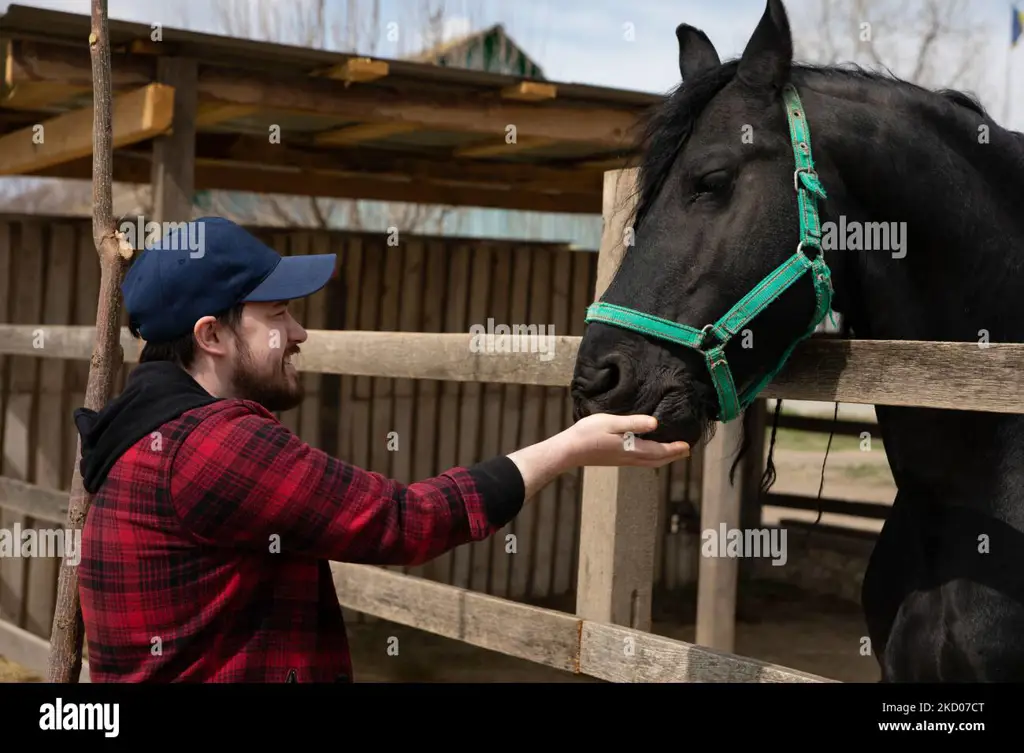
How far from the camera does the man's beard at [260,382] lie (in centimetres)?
218

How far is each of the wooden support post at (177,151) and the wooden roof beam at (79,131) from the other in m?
0.09

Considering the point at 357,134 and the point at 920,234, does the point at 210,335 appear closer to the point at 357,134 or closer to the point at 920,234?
the point at 920,234

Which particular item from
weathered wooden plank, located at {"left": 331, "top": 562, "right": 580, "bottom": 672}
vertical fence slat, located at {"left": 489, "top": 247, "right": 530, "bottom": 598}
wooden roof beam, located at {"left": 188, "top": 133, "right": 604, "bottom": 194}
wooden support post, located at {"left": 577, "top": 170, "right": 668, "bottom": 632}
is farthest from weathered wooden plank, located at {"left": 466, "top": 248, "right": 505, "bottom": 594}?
wooden support post, located at {"left": 577, "top": 170, "right": 668, "bottom": 632}

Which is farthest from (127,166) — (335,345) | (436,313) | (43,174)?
(335,345)

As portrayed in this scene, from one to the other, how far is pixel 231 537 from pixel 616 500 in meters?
1.44

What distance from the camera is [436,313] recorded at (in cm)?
854

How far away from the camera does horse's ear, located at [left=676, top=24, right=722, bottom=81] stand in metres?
2.80

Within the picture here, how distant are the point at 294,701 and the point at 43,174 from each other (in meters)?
6.61

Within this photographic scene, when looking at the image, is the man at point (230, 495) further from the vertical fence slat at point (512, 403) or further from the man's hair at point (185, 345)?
the vertical fence slat at point (512, 403)

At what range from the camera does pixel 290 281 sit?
7.13ft

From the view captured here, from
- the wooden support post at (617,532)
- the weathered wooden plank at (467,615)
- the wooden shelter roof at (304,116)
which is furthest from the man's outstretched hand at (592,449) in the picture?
the wooden shelter roof at (304,116)

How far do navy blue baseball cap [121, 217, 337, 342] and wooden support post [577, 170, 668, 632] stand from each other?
50.1 inches

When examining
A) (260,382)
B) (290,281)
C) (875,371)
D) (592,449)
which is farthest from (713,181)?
(260,382)

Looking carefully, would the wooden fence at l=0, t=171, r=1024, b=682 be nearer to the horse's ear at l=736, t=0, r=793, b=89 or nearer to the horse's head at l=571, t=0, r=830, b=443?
the horse's head at l=571, t=0, r=830, b=443
